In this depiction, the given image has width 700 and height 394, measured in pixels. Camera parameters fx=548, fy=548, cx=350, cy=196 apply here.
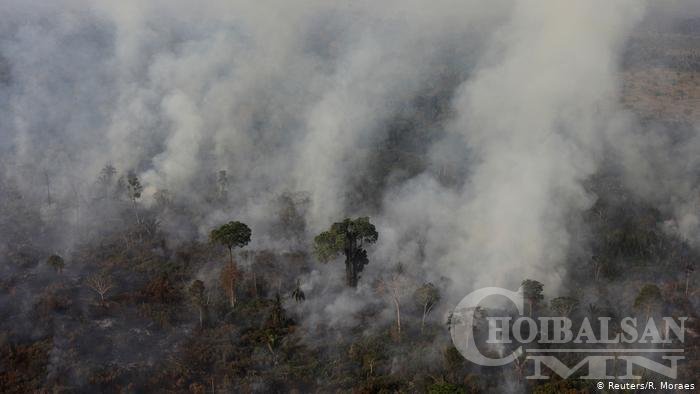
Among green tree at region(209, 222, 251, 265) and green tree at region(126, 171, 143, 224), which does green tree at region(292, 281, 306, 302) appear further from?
green tree at region(126, 171, 143, 224)

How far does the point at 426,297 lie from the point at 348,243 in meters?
11.2

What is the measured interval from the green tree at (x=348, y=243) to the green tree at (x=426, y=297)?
8.51 metres

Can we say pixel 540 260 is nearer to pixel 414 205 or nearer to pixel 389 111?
pixel 414 205

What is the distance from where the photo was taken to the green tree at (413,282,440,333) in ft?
181

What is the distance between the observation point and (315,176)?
88.8m

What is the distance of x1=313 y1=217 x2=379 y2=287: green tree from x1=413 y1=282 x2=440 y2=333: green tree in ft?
27.9

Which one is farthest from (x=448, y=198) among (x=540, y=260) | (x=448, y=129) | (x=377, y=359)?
(x=448, y=129)

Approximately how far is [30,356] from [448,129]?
93.0 metres

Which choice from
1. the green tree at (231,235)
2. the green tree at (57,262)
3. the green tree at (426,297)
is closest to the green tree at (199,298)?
the green tree at (231,235)

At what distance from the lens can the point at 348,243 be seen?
201 feet

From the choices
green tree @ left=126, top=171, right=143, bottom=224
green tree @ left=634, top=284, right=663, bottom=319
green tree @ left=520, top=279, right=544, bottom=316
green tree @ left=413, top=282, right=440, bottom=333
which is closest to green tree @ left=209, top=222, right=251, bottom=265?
green tree @ left=413, top=282, right=440, bottom=333

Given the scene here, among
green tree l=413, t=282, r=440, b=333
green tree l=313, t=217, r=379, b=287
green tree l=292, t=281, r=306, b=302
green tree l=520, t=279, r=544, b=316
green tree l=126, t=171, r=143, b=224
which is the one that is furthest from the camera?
green tree l=126, t=171, r=143, b=224

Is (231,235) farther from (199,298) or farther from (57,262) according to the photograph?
(57,262)

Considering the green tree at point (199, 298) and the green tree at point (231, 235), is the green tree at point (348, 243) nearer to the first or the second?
the green tree at point (231, 235)
